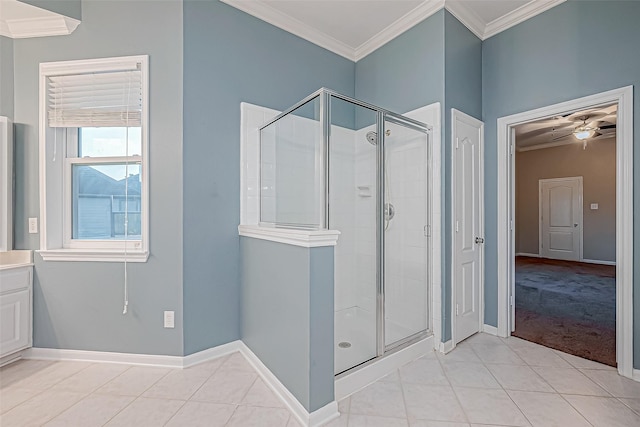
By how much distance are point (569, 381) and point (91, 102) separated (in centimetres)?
413

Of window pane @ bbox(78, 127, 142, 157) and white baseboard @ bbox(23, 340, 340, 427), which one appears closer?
white baseboard @ bbox(23, 340, 340, 427)

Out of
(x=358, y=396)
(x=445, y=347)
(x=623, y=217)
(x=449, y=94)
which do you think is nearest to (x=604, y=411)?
(x=445, y=347)

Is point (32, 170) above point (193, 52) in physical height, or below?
below

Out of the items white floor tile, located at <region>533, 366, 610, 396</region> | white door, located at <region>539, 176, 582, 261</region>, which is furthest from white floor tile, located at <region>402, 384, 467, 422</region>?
white door, located at <region>539, 176, 582, 261</region>

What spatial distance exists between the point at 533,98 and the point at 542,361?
7.27 feet

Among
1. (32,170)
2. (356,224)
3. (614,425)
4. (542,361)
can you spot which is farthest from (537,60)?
(32,170)

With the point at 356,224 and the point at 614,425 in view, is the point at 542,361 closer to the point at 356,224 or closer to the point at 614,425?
the point at 614,425

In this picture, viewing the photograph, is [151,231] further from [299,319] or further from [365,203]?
[365,203]

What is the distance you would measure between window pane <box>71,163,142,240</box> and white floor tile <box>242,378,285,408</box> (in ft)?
5.24

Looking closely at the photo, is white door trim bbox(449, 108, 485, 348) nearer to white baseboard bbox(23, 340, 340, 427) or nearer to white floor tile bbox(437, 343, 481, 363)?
white floor tile bbox(437, 343, 481, 363)

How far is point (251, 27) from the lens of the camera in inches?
105

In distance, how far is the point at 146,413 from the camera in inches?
68.8

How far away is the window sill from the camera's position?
7.50 feet

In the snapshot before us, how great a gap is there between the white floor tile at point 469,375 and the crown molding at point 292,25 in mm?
3251
